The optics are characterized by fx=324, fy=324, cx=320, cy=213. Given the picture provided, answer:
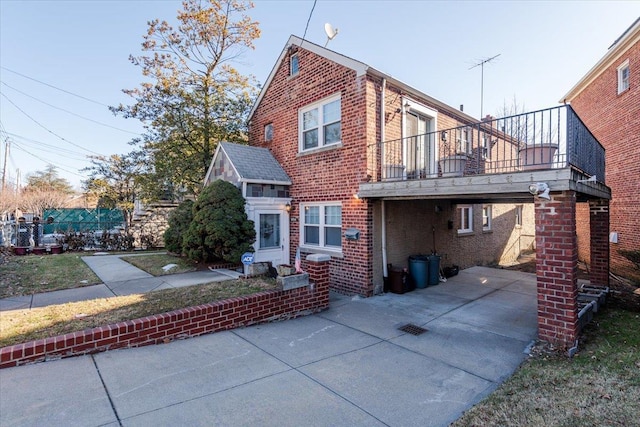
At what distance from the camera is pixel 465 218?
12.7 metres

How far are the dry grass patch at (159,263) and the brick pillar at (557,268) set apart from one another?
8466 millimetres

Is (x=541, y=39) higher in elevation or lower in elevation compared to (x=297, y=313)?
higher

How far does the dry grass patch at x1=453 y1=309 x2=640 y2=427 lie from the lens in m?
Answer: 3.07

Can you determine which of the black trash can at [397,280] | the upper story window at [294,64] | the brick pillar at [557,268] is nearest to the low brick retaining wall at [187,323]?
the black trash can at [397,280]

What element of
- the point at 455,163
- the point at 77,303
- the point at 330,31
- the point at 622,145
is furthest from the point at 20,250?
the point at 622,145

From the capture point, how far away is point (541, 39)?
1080cm

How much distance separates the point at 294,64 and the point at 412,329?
27.8 feet

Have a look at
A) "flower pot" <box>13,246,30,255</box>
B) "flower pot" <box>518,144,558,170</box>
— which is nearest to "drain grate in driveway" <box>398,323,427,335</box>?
"flower pot" <box>518,144,558,170</box>

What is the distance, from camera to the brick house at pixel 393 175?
16.2 feet

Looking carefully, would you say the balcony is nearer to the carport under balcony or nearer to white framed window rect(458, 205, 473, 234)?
the carport under balcony

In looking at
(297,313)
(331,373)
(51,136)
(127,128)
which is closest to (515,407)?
(331,373)

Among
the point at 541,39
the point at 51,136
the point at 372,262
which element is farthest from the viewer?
the point at 51,136

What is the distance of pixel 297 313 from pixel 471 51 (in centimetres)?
1322

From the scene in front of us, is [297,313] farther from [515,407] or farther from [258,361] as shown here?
[515,407]
